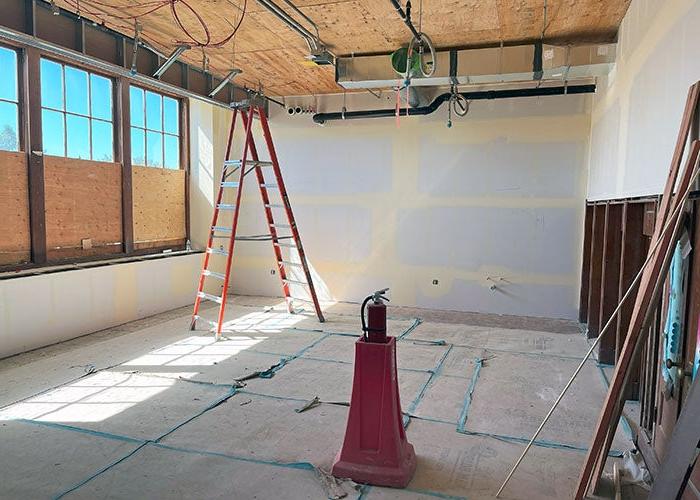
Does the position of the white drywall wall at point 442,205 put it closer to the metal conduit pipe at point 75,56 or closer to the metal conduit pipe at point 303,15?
the metal conduit pipe at point 75,56

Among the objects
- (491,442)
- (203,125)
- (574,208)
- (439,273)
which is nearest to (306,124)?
(203,125)

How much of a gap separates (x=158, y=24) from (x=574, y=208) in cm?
502

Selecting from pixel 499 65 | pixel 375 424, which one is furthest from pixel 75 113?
pixel 375 424

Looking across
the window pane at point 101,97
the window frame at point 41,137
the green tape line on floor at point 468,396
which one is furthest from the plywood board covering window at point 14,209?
the green tape line on floor at point 468,396

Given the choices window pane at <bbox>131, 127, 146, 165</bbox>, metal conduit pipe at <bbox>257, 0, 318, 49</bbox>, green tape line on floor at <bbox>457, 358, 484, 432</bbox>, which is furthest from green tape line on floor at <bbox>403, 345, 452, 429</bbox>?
window pane at <bbox>131, 127, 146, 165</bbox>

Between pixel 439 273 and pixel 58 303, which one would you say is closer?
pixel 58 303

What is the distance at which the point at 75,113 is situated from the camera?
5234mm

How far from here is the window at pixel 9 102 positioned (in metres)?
4.50

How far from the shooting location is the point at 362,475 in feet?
8.13

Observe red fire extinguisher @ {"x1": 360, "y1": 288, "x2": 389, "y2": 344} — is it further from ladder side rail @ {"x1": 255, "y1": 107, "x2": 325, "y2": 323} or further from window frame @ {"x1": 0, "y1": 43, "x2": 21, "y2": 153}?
window frame @ {"x1": 0, "y1": 43, "x2": 21, "y2": 153}

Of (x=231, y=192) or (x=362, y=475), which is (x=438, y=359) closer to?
(x=362, y=475)

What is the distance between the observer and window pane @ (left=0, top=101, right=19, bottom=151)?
4.50 metres

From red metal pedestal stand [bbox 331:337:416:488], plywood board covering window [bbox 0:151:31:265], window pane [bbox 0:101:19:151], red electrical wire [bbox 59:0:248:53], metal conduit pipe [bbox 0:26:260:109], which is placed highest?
red electrical wire [bbox 59:0:248:53]

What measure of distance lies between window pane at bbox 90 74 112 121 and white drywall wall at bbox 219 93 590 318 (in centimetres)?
230
